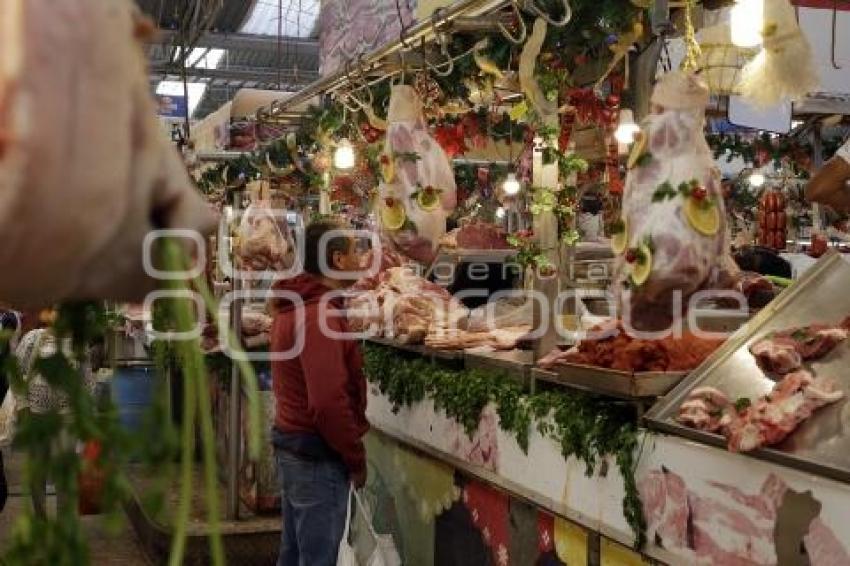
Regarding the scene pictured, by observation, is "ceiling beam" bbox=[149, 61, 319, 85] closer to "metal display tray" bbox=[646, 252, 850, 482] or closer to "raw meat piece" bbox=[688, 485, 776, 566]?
"metal display tray" bbox=[646, 252, 850, 482]

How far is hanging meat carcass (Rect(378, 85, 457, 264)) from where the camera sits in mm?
5820

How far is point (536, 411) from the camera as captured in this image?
5023 mm

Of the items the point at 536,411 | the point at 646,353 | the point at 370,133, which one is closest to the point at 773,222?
the point at 370,133

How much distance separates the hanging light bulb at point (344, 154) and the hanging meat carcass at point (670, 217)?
4841mm

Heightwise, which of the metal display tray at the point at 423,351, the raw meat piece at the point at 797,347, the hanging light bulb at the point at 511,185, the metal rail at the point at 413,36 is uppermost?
the metal rail at the point at 413,36

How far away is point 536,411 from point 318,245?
4.50 feet

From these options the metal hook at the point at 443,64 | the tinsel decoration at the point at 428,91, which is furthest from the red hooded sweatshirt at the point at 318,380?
the tinsel decoration at the point at 428,91

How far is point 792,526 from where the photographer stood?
3.53 m

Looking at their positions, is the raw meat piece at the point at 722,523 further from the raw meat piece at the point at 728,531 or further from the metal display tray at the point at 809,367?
the metal display tray at the point at 809,367

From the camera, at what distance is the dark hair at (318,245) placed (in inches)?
216

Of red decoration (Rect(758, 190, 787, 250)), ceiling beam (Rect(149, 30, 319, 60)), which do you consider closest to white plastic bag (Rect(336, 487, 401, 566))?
red decoration (Rect(758, 190, 787, 250))

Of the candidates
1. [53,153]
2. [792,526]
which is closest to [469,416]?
[792,526]

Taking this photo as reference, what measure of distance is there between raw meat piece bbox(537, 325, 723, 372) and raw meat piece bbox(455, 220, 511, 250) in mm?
4572

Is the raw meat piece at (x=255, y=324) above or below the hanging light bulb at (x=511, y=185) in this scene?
below
